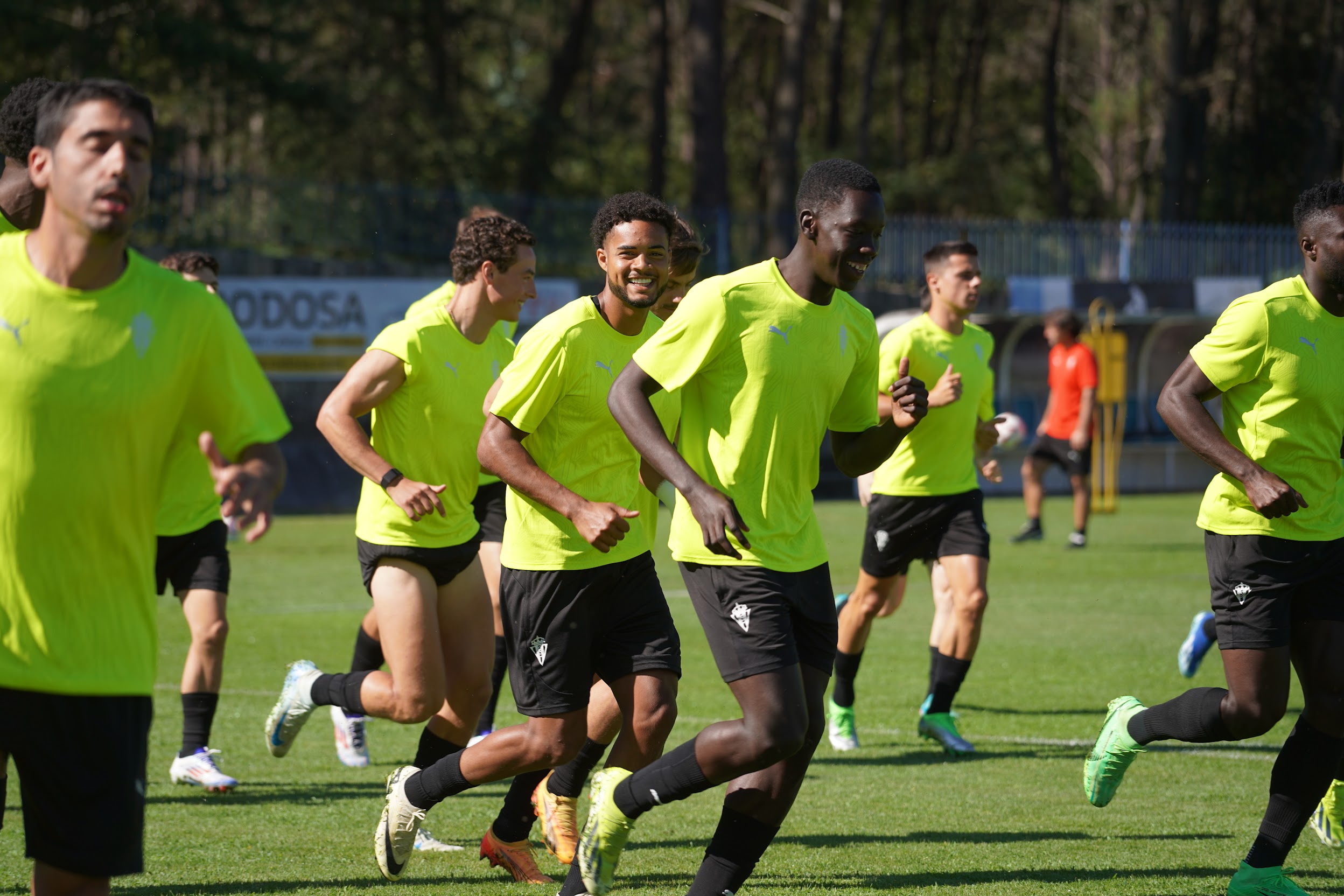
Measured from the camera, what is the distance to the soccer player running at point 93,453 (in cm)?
337

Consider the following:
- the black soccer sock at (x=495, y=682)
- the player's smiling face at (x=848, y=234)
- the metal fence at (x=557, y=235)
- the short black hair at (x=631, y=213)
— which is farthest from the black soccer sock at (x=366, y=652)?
the metal fence at (x=557, y=235)

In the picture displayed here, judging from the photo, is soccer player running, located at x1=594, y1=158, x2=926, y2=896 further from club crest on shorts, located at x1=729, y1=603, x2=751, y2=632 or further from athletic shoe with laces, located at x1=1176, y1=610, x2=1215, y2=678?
athletic shoe with laces, located at x1=1176, y1=610, x2=1215, y2=678

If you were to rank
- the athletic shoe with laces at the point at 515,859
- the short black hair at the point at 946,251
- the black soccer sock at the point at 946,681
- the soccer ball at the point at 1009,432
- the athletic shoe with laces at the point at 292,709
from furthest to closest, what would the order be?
the soccer ball at the point at 1009,432 → the short black hair at the point at 946,251 → the black soccer sock at the point at 946,681 → the athletic shoe with laces at the point at 292,709 → the athletic shoe with laces at the point at 515,859

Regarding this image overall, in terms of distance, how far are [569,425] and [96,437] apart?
2.17 meters

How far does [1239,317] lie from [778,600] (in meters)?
1.97

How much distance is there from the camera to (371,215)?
24.8 metres

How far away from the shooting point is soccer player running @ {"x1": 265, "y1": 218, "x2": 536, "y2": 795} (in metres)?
6.07

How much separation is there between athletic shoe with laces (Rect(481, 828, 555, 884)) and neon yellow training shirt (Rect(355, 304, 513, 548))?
3.73 ft

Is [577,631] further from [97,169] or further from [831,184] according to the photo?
→ [97,169]

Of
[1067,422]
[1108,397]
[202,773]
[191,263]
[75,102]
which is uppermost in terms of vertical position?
[75,102]

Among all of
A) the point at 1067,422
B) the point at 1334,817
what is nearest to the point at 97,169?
the point at 1334,817

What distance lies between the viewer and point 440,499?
6.05 meters

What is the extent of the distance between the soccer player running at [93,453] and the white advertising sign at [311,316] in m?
18.6

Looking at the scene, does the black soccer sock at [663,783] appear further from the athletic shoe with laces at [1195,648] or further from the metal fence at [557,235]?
the metal fence at [557,235]
